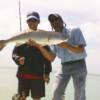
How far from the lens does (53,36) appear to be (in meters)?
10.5

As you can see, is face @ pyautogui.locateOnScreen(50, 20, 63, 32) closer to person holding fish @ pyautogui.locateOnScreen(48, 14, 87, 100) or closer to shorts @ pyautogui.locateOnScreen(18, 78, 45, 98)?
person holding fish @ pyautogui.locateOnScreen(48, 14, 87, 100)

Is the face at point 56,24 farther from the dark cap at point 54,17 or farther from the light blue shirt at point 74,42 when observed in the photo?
the light blue shirt at point 74,42

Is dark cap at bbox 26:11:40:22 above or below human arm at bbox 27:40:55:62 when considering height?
above

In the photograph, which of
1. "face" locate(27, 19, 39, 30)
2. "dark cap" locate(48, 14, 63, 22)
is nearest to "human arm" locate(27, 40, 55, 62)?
"face" locate(27, 19, 39, 30)

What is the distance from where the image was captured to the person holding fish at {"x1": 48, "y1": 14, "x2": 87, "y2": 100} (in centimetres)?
1128

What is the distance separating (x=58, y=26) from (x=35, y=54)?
756mm

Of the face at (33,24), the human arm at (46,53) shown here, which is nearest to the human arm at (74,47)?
the human arm at (46,53)

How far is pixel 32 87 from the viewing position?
38.1 ft

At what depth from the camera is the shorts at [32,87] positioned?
1159 cm

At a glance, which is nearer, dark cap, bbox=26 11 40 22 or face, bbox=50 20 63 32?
face, bbox=50 20 63 32

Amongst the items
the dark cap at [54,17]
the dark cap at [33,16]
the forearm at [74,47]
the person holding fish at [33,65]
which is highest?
the dark cap at [33,16]

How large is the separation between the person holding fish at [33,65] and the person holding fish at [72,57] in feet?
0.88

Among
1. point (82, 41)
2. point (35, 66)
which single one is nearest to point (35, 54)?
point (35, 66)

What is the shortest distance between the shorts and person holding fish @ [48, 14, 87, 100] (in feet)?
1.36
